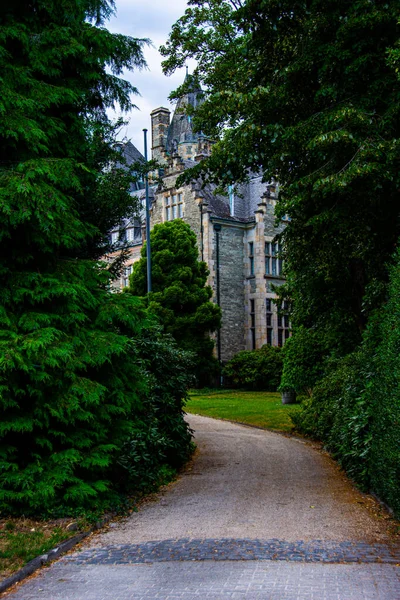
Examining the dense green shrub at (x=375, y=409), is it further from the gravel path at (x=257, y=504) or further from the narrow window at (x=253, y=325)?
the narrow window at (x=253, y=325)

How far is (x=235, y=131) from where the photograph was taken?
12578 mm

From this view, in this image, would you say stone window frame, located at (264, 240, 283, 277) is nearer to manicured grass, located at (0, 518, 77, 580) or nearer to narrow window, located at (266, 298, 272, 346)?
narrow window, located at (266, 298, 272, 346)

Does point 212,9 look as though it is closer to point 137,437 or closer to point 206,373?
point 137,437

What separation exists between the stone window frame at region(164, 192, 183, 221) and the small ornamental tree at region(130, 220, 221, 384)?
4260 mm

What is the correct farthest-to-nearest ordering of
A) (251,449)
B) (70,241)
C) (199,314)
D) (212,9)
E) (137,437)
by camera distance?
(199,314) → (212,9) → (251,449) → (137,437) → (70,241)

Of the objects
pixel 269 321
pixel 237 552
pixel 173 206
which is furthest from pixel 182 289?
pixel 237 552

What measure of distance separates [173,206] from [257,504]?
34.3m

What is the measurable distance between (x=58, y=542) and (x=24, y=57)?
266 inches

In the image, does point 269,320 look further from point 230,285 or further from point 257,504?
point 257,504

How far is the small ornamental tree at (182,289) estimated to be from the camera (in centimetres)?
3709

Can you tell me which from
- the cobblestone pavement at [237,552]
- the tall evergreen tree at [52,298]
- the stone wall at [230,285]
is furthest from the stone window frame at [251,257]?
the cobblestone pavement at [237,552]

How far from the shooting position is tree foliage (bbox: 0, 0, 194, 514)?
29.3 ft

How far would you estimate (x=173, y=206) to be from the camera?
142ft

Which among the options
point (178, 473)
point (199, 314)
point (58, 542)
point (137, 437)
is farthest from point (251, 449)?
point (199, 314)
